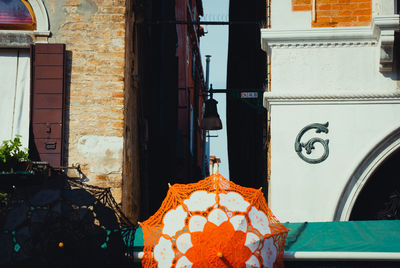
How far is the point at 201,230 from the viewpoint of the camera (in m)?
5.78

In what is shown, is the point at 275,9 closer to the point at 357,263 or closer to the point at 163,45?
the point at 357,263

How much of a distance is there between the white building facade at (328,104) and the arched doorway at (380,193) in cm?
35

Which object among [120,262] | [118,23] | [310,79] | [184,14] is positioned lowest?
[120,262]

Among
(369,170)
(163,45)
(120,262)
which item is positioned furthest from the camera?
(163,45)

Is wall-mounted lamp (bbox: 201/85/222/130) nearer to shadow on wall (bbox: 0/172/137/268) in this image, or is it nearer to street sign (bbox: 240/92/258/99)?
street sign (bbox: 240/92/258/99)

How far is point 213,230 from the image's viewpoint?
5.76 meters

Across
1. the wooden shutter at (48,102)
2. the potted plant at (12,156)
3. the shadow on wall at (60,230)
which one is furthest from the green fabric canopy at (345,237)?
the wooden shutter at (48,102)

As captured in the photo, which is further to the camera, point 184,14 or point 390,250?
point 184,14

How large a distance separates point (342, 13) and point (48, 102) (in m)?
3.45

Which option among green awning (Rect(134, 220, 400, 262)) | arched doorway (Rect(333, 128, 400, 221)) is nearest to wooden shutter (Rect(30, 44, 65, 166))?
green awning (Rect(134, 220, 400, 262))

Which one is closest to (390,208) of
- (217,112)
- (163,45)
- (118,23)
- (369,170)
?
(369,170)

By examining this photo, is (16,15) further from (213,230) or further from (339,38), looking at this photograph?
(213,230)

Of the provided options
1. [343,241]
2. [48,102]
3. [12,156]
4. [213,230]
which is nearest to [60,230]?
[213,230]

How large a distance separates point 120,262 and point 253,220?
1.19m
